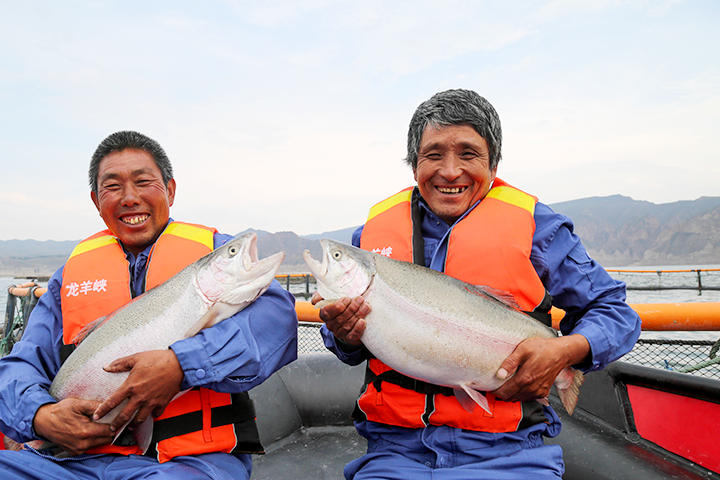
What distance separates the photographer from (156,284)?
2.77m

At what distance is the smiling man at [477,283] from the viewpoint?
2.26 meters

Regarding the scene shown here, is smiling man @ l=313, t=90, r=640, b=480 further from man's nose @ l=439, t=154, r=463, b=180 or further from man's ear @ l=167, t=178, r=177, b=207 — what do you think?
man's ear @ l=167, t=178, r=177, b=207

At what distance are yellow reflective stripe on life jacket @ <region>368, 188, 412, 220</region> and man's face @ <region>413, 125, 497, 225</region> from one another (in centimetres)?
32

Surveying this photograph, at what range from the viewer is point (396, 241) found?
2.90 meters

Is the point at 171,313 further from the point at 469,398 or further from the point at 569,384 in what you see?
the point at 569,384

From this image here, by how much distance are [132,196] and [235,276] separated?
1.09 meters

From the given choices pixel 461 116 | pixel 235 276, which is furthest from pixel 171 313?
pixel 461 116

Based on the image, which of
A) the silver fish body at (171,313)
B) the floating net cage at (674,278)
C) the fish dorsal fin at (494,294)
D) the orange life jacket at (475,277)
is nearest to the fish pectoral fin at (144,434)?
the silver fish body at (171,313)

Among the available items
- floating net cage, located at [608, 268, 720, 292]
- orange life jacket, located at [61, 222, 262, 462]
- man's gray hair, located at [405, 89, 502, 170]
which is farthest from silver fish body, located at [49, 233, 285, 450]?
floating net cage, located at [608, 268, 720, 292]

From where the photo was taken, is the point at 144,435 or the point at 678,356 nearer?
the point at 144,435

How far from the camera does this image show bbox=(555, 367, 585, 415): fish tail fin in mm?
2439

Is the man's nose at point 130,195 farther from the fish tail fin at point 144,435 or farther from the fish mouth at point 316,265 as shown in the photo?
the fish tail fin at point 144,435

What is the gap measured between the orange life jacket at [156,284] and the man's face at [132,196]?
0.47 ft

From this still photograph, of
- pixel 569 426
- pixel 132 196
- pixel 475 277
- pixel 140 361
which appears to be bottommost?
pixel 569 426
